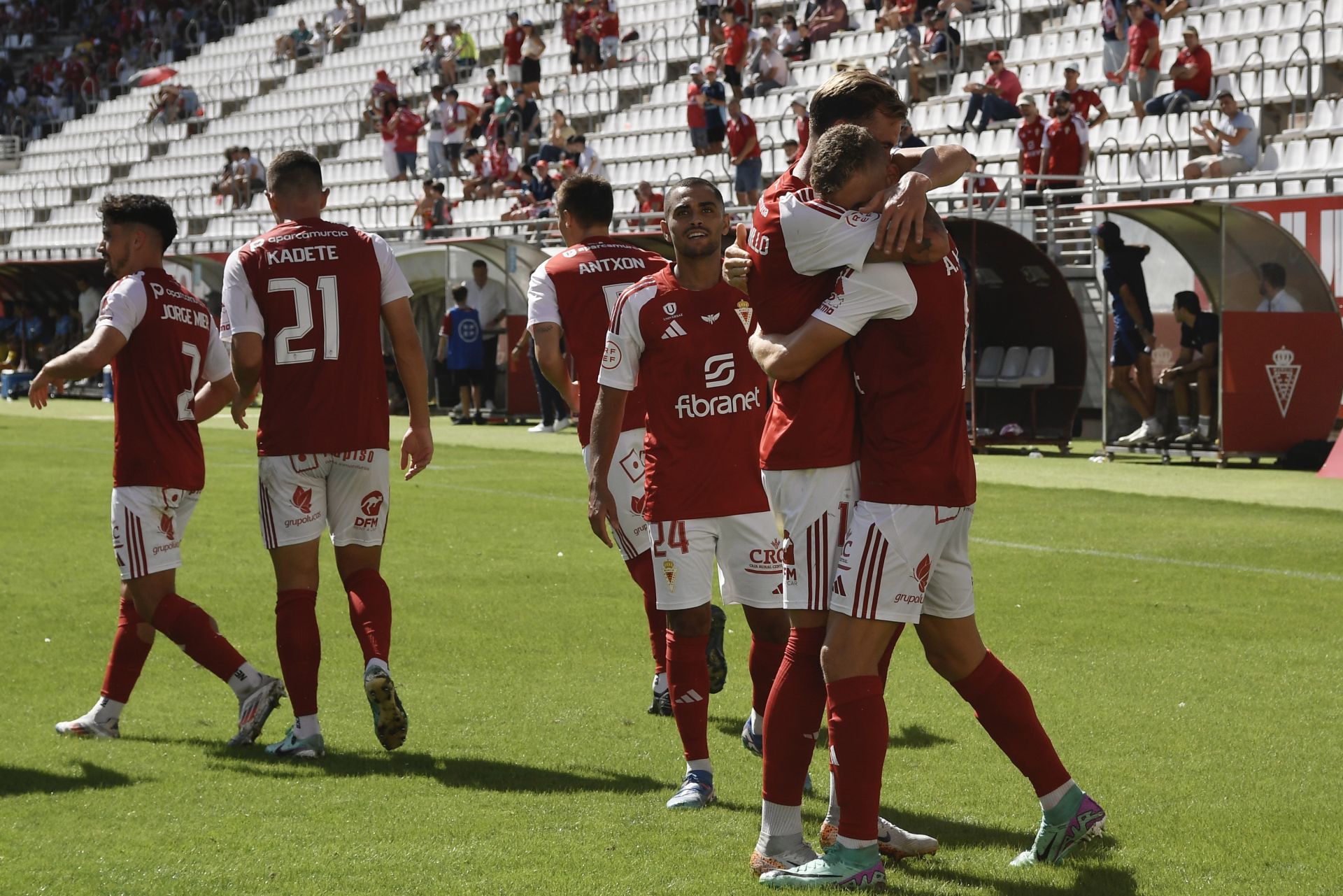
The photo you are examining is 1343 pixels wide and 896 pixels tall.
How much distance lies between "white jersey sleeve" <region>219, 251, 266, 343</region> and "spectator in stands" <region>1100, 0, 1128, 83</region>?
19242mm

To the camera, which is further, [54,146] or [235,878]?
[54,146]

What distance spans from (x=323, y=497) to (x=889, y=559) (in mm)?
2703

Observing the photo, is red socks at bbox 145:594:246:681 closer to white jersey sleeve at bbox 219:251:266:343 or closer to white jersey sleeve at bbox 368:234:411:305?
white jersey sleeve at bbox 219:251:266:343

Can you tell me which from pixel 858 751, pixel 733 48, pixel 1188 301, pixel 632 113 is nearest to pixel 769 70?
pixel 733 48

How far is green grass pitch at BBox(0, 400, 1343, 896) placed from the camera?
4566 mm

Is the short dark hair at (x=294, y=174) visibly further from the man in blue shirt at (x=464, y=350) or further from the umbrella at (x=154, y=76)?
the umbrella at (x=154, y=76)

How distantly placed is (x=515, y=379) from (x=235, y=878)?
70.6 feet

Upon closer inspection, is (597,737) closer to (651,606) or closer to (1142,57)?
(651,606)

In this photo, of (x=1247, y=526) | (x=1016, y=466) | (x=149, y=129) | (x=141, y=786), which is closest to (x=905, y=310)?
(x=141, y=786)

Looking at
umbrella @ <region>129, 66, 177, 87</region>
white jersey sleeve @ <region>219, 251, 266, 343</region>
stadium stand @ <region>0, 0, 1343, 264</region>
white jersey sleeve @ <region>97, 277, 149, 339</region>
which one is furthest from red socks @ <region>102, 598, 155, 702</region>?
umbrella @ <region>129, 66, 177, 87</region>

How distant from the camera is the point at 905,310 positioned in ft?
13.9

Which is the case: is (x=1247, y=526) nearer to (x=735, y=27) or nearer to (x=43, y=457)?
(x=43, y=457)

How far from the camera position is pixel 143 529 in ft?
21.0

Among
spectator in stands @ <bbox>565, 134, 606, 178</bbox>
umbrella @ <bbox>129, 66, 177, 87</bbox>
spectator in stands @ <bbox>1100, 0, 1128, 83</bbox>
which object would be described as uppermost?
umbrella @ <bbox>129, 66, 177, 87</bbox>
